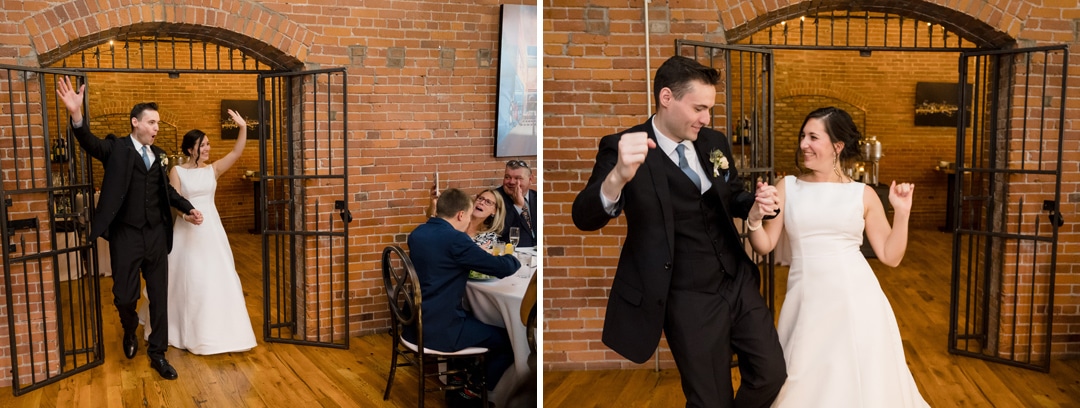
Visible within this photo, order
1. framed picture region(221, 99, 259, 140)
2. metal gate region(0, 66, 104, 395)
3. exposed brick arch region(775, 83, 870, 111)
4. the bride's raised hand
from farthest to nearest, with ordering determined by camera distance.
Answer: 1. exposed brick arch region(775, 83, 870, 111)
2. framed picture region(221, 99, 259, 140)
3. metal gate region(0, 66, 104, 395)
4. the bride's raised hand

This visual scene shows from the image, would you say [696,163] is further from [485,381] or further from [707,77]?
[485,381]

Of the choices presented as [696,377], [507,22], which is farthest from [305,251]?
[696,377]

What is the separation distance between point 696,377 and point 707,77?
90cm

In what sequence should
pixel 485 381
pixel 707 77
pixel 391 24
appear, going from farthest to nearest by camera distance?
pixel 485 381 → pixel 391 24 → pixel 707 77

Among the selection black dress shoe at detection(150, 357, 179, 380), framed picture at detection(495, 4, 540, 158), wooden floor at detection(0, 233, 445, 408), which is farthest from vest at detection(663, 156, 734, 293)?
black dress shoe at detection(150, 357, 179, 380)

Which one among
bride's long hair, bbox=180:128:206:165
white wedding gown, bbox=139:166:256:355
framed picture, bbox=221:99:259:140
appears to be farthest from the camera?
framed picture, bbox=221:99:259:140

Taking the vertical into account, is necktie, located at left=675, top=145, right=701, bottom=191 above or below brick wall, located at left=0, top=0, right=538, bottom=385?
below

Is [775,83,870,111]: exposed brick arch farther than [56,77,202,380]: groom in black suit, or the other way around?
[775,83,870,111]: exposed brick arch

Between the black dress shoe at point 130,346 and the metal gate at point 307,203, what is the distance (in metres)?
0.50

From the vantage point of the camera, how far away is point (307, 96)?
122 inches

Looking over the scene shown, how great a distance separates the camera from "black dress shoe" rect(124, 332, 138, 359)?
3.23 metres

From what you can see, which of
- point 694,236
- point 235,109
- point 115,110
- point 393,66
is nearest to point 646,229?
point 694,236

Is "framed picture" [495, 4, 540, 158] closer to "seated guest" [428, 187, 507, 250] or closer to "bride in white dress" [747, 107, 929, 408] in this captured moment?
"seated guest" [428, 187, 507, 250]

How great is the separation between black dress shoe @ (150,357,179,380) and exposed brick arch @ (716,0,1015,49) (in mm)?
2650
